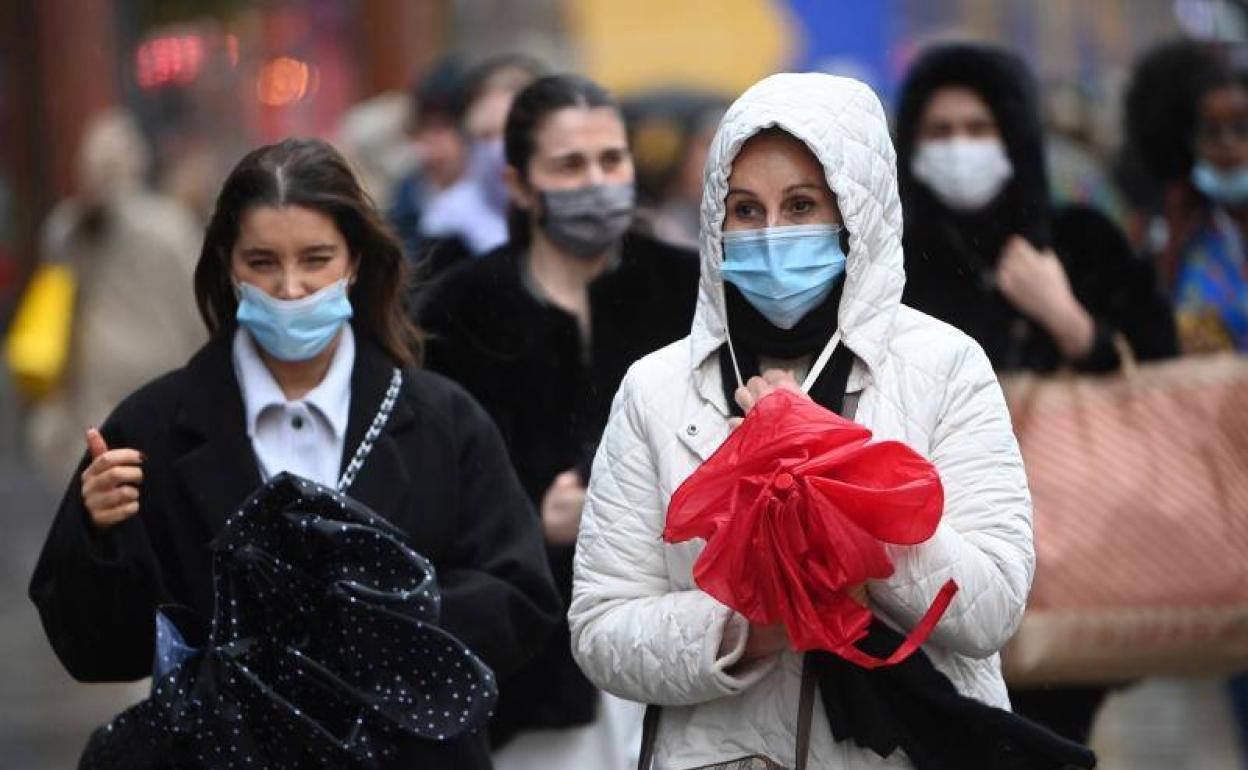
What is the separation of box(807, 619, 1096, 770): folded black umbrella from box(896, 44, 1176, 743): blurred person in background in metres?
2.39

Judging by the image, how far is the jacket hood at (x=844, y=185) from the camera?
4648mm

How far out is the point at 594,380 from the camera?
6.66 metres

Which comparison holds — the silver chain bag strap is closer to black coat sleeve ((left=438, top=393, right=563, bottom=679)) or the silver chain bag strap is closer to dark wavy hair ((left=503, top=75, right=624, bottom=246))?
black coat sleeve ((left=438, top=393, right=563, bottom=679))

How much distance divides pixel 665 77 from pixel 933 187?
10051 mm

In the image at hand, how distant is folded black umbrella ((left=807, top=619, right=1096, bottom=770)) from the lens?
452 centimetres

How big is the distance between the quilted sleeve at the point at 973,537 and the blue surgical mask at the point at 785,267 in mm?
271

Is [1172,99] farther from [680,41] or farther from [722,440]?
[680,41]

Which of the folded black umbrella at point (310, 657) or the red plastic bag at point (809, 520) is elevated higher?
the red plastic bag at point (809, 520)

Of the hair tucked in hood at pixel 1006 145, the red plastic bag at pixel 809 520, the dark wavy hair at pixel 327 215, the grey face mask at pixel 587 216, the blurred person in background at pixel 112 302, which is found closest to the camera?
the red plastic bag at pixel 809 520

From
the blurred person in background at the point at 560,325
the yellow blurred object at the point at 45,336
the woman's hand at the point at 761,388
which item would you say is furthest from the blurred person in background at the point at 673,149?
the woman's hand at the point at 761,388

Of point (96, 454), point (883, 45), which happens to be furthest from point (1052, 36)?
point (96, 454)

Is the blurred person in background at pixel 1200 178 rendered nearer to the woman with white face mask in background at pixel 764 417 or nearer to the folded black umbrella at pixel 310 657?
the woman with white face mask in background at pixel 764 417

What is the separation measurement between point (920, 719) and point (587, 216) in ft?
8.12

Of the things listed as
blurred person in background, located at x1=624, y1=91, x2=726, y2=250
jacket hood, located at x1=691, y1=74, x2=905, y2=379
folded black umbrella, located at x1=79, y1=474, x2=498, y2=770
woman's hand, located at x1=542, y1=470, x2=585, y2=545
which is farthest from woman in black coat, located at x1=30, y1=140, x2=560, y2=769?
blurred person in background, located at x1=624, y1=91, x2=726, y2=250
